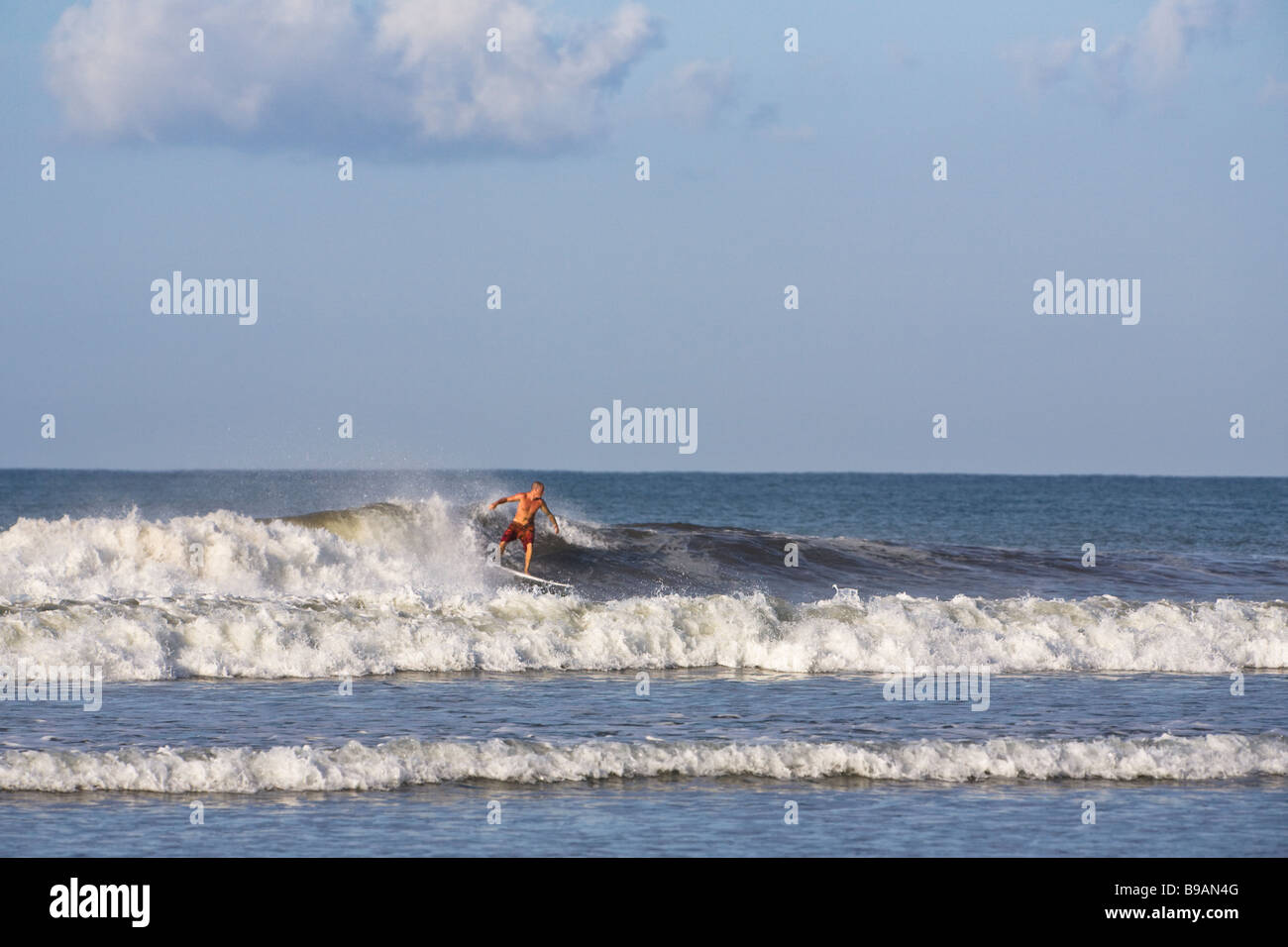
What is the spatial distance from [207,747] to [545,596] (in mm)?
8873

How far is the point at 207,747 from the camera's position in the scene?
11805 mm

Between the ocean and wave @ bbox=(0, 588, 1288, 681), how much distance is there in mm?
55

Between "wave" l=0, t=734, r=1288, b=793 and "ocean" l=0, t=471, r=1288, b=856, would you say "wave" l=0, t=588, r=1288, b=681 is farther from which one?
"wave" l=0, t=734, r=1288, b=793

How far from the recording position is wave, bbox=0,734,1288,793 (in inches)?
438

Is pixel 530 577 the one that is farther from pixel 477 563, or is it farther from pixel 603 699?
pixel 603 699

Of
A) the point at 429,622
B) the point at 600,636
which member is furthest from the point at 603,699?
the point at 429,622

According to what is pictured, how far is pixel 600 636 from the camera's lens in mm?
19062

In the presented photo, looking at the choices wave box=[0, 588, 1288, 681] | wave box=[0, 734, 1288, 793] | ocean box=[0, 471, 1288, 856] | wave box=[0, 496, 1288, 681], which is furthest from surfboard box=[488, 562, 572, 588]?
wave box=[0, 734, 1288, 793]

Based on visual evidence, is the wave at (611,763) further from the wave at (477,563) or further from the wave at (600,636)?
the wave at (477,563)

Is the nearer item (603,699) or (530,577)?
(603,699)

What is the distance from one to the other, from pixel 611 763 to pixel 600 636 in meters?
7.28

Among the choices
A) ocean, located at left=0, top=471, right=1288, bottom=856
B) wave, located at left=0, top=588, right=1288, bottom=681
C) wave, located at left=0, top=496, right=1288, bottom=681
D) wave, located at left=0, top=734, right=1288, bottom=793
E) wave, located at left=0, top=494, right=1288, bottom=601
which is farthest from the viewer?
wave, located at left=0, top=494, right=1288, bottom=601
